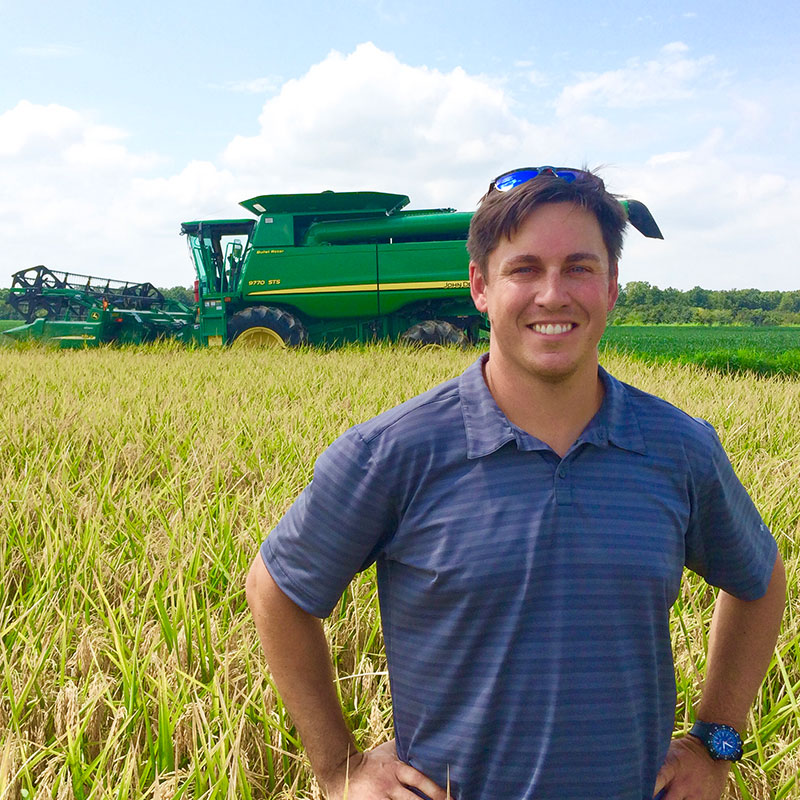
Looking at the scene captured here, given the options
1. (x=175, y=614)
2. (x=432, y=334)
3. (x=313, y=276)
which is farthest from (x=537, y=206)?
(x=313, y=276)

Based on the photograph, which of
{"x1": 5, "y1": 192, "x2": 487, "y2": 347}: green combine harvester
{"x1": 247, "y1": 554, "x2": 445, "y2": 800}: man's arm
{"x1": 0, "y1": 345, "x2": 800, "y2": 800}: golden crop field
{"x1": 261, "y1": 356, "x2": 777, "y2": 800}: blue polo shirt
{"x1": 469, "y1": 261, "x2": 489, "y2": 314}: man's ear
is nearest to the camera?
{"x1": 261, "y1": 356, "x2": 777, "y2": 800}: blue polo shirt

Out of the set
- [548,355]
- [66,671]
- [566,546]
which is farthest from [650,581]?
[66,671]

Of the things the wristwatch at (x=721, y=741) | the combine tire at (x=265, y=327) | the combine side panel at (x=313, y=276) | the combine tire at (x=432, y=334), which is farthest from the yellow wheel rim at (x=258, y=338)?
the wristwatch at (x=721, y=741)

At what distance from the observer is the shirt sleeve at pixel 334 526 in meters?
1.26

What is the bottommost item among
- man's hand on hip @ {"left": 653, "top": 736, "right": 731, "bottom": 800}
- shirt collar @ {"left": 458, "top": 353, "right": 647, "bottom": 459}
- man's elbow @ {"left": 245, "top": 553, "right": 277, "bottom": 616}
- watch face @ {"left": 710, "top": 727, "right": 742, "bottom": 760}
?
Answer: man's hand on hip @ {"left": 653, "top": 736, "right": 731, "bottom": 800}

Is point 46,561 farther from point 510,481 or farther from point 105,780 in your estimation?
point 510,481

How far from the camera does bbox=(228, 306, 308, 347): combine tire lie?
12.2 m

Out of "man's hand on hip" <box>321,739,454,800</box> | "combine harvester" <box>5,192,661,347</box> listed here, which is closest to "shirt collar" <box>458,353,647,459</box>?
"man's hand on hip" <box>321,739,454,800</box>

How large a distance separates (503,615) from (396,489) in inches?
11.3

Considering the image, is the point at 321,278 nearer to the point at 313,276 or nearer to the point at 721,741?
the point at 313,276

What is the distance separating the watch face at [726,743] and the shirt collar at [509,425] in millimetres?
644

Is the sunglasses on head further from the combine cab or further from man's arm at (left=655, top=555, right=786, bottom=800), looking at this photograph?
the combine cab

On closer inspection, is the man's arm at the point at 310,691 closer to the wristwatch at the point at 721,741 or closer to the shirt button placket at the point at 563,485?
the shirt button placket at the point at 563,485

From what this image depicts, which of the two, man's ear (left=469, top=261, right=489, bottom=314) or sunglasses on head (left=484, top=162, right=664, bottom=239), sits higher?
sunglasses on head (left=484, top=162, right=664, bottom=239)
